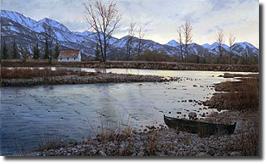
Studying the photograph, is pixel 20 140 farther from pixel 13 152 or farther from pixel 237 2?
pixel 237 2

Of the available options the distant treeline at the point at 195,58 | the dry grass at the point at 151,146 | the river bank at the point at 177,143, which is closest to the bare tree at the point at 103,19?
the distant treeline at the point at 195,58

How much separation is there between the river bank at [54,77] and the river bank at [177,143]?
94 cm

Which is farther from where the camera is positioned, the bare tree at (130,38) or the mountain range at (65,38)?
the bare tree at (130,38)

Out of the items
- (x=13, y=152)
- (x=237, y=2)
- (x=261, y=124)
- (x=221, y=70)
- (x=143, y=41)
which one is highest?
(x=237, y=2)

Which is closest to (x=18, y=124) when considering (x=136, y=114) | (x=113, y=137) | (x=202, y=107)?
(x=113, y=137)

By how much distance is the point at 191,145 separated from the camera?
10.3 feet

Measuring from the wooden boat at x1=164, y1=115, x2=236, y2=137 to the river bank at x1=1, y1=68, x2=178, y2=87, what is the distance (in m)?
1.11

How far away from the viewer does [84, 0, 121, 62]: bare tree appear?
346 cm

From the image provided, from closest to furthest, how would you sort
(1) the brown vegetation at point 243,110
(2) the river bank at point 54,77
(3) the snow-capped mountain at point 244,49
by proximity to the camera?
(1) the brown vegetation at point 243,110 → (3) the snow-capped mountain at point 244,49 → (2) the river bank at point 54,77

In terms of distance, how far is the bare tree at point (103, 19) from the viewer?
3.46 metres

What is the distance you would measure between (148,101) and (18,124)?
164cm

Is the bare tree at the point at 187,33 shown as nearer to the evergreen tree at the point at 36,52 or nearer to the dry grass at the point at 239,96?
the dry grass at the point at 239,96

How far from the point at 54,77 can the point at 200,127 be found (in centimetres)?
217

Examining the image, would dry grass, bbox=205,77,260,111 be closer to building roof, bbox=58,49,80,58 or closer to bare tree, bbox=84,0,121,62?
bare tree, bbox=84,0,121,62
